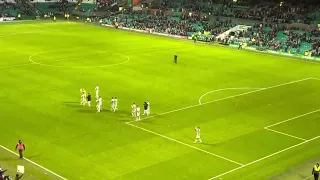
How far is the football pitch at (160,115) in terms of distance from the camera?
92.1 feet

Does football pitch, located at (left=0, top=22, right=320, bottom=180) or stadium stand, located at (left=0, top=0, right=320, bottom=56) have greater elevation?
stadium stand, located at (left=0, top=0, right=320, bottom=56)

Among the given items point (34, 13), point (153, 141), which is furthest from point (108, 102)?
point (34, 13)

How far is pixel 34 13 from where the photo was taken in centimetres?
11744

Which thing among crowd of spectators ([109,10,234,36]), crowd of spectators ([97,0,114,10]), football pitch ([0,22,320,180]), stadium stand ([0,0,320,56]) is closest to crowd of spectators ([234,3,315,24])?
stadium stand ([0,0,320,56])

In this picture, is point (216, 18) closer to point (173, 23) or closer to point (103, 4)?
point (173, 23)

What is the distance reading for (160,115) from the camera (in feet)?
125

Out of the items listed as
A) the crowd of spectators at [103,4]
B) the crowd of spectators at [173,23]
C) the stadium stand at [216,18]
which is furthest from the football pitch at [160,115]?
the crowd of spectators at [103,4]

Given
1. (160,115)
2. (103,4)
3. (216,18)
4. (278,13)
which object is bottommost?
(160,115)

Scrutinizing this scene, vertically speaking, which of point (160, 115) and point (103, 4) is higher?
point (103, 4)

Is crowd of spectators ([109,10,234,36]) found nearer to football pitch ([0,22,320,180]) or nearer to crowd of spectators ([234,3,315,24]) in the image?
crowd of spectators ([234,3,315,24])

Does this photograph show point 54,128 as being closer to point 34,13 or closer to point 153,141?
point 153,141

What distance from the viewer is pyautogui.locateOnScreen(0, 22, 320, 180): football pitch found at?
28.1 m

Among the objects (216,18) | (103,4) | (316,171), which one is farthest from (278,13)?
(316,171)

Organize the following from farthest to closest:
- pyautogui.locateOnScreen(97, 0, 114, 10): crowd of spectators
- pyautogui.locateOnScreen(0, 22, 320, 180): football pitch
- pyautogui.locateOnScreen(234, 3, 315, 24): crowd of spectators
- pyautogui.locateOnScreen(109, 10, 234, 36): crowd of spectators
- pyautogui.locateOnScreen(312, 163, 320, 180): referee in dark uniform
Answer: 1. pyautogui.locateOnScreen(97, 0, 114, 10): crowd of spectators
2. pyautogui.locateOnScreen(109, 10, 234, 36): crowd of spectators
3. pyautogui.locateOnScreen(234, 3, 315, 24): crowd of spectators
4. pyautogui.locateOnScreen(0, 22, 320, 180): football pitch
5. pyautogui.locateOnScreen(312, 163, 320, 180): referee in dark uniform
